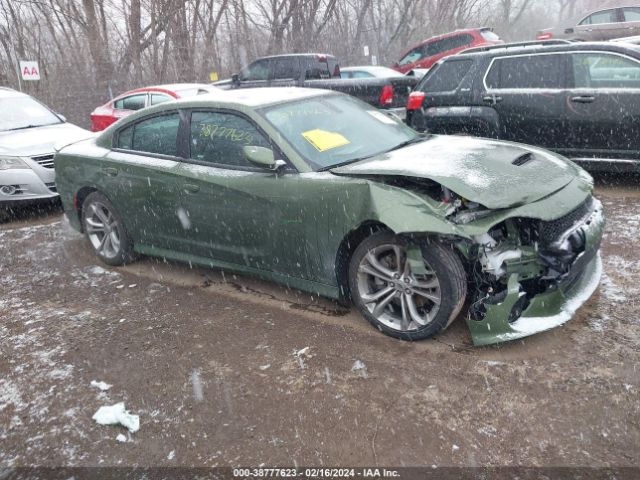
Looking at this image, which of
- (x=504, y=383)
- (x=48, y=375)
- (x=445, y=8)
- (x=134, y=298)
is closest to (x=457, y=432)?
(x=504, y=383)

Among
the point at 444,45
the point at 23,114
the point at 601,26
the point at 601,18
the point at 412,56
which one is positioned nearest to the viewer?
the point at 23,114

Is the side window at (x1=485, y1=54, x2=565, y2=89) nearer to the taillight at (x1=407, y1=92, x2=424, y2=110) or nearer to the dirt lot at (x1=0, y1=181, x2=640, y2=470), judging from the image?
the taillight at (x1=407, y1=92, x2=424, y2=110)

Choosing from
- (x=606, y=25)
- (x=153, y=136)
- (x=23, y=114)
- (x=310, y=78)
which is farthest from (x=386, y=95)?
(x=606, y=25)

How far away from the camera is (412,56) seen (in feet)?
59.6

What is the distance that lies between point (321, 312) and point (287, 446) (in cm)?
149

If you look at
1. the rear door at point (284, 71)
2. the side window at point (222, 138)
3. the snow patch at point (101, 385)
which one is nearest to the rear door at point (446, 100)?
the side window at point (222, 138)

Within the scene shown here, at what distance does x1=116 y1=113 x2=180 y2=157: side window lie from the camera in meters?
4.76

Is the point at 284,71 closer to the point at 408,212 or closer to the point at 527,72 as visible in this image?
the point at 527,72

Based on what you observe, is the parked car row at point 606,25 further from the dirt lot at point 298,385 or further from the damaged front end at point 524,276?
the damaged front end at point 524,276

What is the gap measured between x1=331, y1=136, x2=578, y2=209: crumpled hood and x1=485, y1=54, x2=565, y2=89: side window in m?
2.92

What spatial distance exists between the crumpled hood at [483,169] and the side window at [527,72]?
115 inches

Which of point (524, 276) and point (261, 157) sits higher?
point (261, 157)

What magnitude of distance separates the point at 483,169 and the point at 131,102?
924 cm

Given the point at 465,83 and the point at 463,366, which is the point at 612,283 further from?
the point at 465,83
